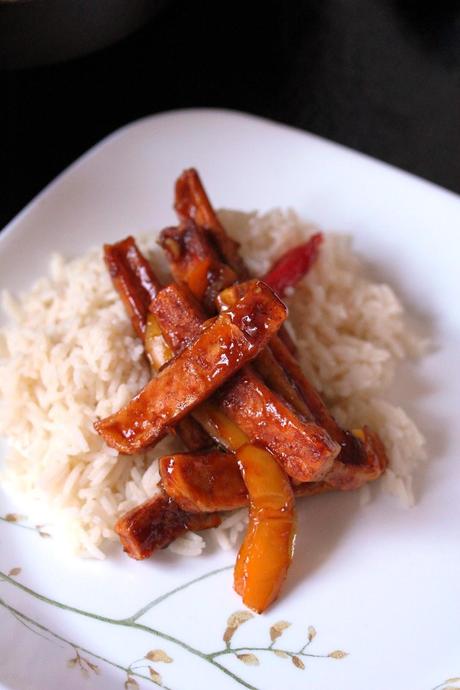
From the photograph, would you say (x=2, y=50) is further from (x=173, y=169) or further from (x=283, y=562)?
(x=283, y=562)

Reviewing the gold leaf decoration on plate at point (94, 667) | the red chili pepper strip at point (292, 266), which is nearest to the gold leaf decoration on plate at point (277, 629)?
the gold leaf decoration on plate at point (94, 667)

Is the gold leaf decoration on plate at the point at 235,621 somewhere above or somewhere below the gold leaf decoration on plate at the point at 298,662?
above

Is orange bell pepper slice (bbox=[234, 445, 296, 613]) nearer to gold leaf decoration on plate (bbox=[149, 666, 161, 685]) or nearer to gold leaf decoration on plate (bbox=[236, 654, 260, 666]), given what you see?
gold leaf decoration on plate (bbox=[236, 654, 260, 666])

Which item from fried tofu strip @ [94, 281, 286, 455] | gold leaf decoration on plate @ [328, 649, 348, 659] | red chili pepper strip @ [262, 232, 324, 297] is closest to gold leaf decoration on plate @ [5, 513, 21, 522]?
fried tofu strip @ [94, 281, 286, 455]

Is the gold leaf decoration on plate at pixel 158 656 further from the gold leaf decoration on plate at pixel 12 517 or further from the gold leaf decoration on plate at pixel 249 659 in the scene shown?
the gold leaf decoration on plate at pixel 12 517

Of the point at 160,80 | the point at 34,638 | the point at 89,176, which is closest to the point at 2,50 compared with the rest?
the point at 89,176

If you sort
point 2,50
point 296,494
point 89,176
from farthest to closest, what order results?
1. point 89,176
2. point 2,50
3. point 296,494
